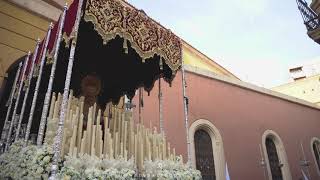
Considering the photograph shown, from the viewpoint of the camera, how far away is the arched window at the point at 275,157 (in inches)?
404

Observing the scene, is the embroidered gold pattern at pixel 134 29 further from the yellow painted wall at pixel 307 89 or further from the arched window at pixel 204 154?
the yellow painted wall at pixel 307 89

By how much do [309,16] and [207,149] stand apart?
5736 millimetres

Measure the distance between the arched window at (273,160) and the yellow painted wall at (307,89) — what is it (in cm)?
826

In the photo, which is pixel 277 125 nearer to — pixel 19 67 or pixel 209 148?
pixel 209 148

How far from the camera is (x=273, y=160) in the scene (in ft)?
35.0

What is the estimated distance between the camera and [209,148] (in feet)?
27.9

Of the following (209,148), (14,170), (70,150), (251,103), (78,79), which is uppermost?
(251,103)

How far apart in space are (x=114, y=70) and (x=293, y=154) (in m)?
9.73

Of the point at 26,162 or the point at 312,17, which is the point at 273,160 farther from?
the point at 26,162

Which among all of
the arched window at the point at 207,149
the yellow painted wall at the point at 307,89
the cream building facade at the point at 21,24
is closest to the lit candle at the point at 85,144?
the cream building facade at the point at 21,24

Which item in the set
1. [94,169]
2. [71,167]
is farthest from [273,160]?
[71,167]

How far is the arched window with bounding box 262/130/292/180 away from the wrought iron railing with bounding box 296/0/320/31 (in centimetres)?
441

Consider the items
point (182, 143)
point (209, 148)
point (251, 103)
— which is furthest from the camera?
point (251, 103)

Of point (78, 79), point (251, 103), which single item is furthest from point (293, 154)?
point (78, 79)
